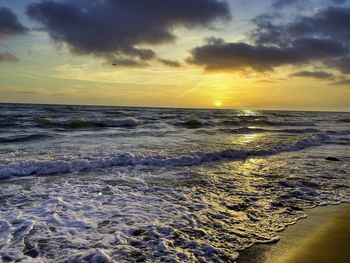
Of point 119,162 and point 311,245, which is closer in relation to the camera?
point 311,245

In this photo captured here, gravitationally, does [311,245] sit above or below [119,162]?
below

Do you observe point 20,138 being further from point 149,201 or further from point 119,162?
point 149,201

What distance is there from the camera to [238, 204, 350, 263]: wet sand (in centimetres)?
416

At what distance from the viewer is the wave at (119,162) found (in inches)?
351

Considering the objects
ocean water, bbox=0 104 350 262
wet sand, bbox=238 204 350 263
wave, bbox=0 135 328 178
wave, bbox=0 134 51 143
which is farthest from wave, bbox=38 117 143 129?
wet sand, bbox=238 204 350 263

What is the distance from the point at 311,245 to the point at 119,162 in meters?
7.20

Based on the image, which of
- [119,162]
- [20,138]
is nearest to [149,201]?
[119,162]

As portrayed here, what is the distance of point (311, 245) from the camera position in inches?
181

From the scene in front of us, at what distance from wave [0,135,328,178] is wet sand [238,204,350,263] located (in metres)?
5.86

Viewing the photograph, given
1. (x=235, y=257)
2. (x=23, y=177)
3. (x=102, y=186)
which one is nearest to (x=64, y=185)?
(x=102, y=186)

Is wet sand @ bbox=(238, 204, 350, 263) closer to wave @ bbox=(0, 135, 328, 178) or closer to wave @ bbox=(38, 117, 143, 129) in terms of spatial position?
wave @ bbox=(0, 135, 328, 178)

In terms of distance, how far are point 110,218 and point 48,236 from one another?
3.67 ft

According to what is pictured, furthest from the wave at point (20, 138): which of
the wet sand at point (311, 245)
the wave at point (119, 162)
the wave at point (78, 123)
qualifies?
the wet sand at point (311, 245)

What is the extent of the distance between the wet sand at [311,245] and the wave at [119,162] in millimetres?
5855
